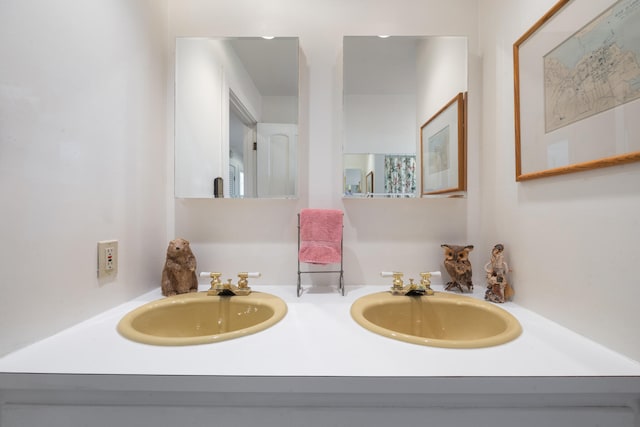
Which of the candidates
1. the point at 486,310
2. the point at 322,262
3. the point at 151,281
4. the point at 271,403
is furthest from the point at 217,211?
the point at 486,310

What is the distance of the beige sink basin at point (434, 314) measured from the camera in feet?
3.00

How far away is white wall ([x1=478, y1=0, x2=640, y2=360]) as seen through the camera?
2.03ft

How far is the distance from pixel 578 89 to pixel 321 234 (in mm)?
920

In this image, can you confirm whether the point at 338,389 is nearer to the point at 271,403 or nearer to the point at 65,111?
the point at 271,403

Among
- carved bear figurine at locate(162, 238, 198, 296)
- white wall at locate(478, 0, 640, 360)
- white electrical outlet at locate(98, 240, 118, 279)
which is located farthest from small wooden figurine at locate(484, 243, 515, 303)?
white electrical outlet at locate(98, 240, 118, 279)

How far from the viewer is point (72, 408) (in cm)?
58

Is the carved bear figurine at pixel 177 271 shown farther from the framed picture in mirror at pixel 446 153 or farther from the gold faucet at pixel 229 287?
the framed picture in mirror at pixel 446 153

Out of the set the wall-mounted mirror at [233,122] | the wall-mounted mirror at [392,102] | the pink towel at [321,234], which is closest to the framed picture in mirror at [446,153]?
the wall-mounted mirror at [392,102]

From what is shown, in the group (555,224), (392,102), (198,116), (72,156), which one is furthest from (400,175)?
(72,156)

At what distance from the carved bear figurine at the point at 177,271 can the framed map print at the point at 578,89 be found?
1327 mm

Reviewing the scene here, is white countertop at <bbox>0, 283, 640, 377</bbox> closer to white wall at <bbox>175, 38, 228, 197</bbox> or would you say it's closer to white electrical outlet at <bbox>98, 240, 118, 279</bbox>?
white electrical outlet at <bbox>98, 240, 118, 279</bbox>

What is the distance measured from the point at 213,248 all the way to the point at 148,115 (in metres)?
0.62

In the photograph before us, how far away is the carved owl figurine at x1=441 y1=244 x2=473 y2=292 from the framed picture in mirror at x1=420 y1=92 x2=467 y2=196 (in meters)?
0.26

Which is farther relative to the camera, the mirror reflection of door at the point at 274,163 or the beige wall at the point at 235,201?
the mirror reflection of door at the point at 274,163
